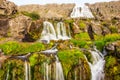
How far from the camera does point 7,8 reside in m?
50.0

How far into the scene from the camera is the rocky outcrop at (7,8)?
49.0 meters

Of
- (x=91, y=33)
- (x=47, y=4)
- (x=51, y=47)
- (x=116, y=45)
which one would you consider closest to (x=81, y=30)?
(x=91, y=33)

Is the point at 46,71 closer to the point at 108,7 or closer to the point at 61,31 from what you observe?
the point at 61,31

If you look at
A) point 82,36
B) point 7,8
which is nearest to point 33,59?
point 82,36

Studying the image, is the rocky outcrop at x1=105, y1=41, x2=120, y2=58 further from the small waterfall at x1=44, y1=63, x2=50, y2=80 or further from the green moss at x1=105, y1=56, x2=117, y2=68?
the small waterfall at x1=44, y1=63, x2=50, y2=80

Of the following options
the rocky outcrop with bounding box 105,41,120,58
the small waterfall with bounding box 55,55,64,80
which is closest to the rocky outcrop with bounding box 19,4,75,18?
the rocky outcrop with bounding box 105,41,120,58

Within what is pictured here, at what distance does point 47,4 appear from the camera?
381 feet

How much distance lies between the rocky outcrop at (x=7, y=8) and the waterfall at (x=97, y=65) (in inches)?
807

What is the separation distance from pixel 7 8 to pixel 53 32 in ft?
28.3

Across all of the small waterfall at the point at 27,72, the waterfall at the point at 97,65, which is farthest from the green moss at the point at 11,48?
the waterfall at the point at 97,65

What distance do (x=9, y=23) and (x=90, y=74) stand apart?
19.7 metres

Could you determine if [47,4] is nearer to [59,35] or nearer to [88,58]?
[59,35]

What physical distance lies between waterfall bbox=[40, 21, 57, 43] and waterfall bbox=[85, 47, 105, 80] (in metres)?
15.4

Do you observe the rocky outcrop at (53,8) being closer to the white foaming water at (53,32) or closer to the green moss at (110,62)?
the white foaming water at (53,32)
